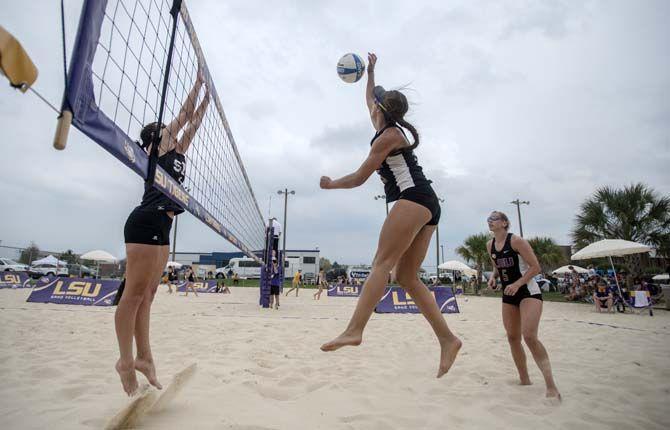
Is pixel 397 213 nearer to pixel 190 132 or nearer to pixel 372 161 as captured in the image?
pixel 372 161

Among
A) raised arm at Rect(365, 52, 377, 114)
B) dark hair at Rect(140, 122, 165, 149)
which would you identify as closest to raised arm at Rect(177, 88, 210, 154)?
dark hair at Rect(140, 122, 165, 149)

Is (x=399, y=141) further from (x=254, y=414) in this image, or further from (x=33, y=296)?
(x=33, y=296)

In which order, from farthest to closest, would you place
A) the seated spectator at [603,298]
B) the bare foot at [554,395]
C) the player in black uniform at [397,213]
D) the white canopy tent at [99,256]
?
the white canopy tent at [99,256], the seated spectator at [603,298], the bare foot at [554,395], the player in black uniform at [397,213]

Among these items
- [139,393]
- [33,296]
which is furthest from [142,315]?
[33,296]

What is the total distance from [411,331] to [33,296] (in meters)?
10.3

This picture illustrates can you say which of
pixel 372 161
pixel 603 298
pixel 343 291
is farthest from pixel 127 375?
pixel 343 291

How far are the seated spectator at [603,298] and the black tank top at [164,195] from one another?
14.1 metres

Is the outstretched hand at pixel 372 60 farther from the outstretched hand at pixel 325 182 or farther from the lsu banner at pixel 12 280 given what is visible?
the lsu banner at pixel 12 280

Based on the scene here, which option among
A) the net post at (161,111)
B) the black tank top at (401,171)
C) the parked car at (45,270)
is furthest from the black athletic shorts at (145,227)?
the parked car at (45,270)

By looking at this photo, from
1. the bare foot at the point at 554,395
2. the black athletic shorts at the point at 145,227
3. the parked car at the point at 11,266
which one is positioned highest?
the black athletic shorts at the point at 145,227

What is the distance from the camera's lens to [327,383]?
3.04 meters

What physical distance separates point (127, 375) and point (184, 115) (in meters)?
2.02

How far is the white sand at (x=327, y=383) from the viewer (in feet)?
7.36

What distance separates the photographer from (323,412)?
2373 millimetres
